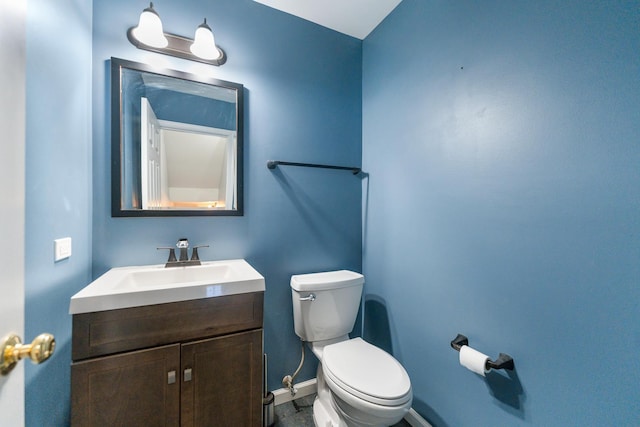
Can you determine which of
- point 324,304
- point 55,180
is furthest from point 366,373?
point 55,180

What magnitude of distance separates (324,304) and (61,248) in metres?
1.25

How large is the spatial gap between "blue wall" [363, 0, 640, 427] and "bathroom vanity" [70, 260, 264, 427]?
3.07ft

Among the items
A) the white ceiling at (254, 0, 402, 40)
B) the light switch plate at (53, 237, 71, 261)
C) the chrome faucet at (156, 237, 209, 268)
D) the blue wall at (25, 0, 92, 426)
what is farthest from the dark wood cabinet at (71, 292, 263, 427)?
the white ceiling at (254, 0, 402, 40)

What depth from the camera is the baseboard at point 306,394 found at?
4.54ft

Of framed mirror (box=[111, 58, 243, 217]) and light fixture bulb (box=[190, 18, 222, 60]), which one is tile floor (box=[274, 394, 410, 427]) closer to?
framed mirror (box=[111, 58, 243, 217])

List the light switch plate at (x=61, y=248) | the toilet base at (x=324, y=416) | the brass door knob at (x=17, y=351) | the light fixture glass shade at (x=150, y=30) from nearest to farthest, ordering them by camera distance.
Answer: the brass door knob at (x=17, y=351) → the light switch plate at (x=61, y=248) → the light fixture glass shade at (x=150, y=30) → the toilet base at (x=324, y=416)

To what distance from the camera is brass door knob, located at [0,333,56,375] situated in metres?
0.42

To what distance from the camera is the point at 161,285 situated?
1.07 metres

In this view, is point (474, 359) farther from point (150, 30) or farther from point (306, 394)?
point (150, 30)

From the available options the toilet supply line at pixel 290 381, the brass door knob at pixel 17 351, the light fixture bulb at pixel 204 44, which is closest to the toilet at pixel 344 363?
the toilet supply line at pixel 290 381

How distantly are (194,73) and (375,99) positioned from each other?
1.19 metres

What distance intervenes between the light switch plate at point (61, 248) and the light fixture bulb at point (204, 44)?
3.70ft

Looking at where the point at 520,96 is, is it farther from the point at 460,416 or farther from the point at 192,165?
the point at 192,165

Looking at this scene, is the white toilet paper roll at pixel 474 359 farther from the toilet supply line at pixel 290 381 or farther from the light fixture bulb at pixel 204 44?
the light fixture bulb at pixel 204 44
